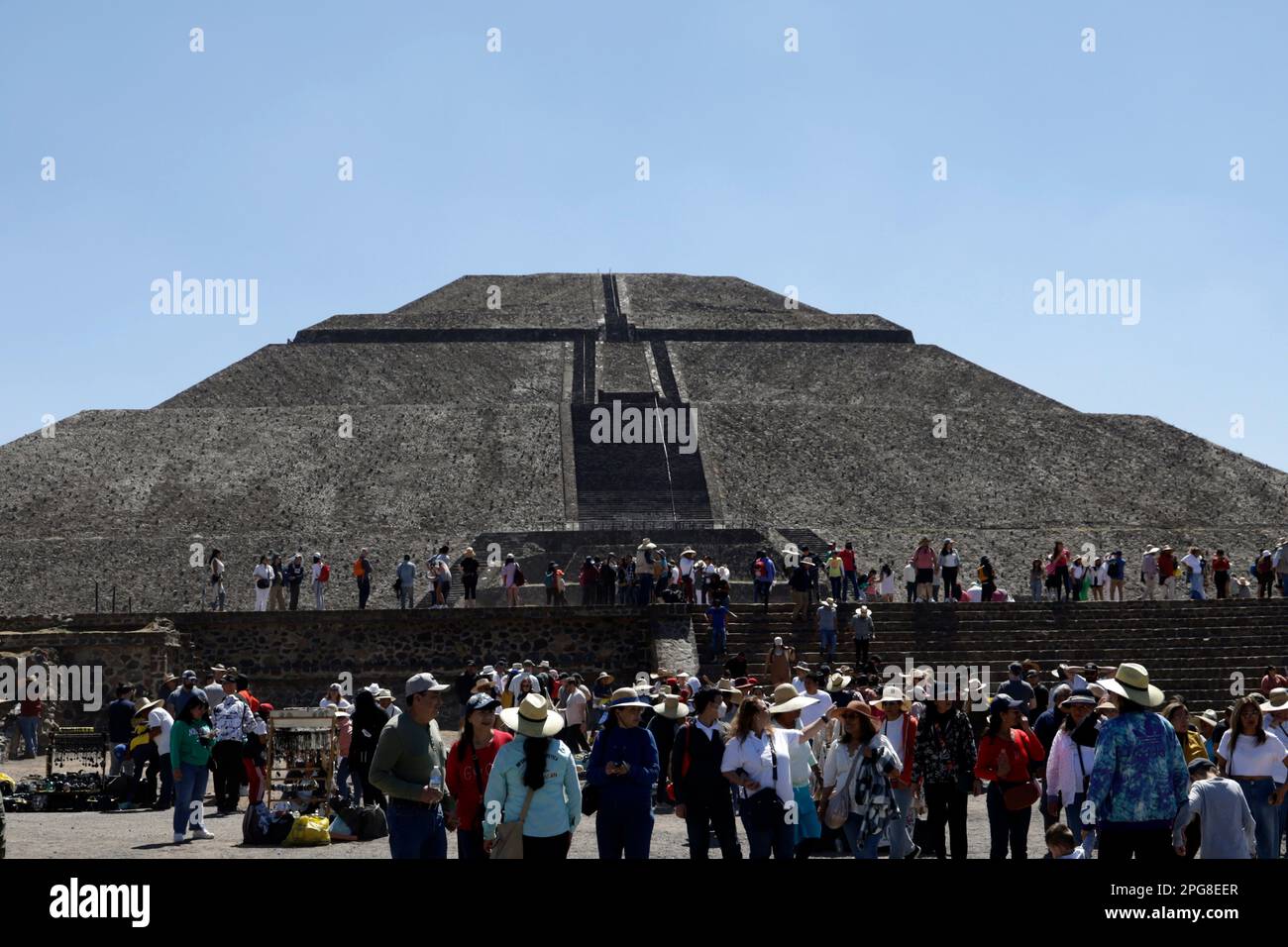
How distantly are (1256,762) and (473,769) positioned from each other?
17.2 ft

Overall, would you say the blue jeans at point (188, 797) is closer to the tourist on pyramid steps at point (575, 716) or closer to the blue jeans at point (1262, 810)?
the tourist on pyramid steps at point (575, 716)

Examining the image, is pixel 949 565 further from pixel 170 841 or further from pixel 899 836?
pixel 899 836

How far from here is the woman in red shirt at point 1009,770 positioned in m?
11.3

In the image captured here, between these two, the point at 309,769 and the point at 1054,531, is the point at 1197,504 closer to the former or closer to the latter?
the point at 1054,531

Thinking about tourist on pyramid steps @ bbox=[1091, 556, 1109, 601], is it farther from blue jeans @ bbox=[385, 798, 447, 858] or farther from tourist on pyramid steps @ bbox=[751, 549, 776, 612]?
blue jeans @ bbox=[385, 798, 447, 858]

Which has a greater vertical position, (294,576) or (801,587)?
(294,576)

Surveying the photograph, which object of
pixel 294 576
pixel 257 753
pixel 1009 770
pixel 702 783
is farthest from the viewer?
pixel 294 576

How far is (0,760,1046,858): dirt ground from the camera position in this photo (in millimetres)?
13078

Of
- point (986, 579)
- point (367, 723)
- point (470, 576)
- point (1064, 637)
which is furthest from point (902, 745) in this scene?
point (470, 576)

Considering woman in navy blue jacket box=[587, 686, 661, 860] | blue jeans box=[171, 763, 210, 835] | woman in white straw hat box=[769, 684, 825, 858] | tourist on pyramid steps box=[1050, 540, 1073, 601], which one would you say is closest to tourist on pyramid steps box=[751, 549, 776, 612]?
tourist on pyramid steps box=[1050, 540, 1073, 601]

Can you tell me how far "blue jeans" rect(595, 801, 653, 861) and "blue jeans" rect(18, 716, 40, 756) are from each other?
1702cm

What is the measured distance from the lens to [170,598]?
37219mm

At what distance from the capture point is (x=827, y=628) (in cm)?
2519
